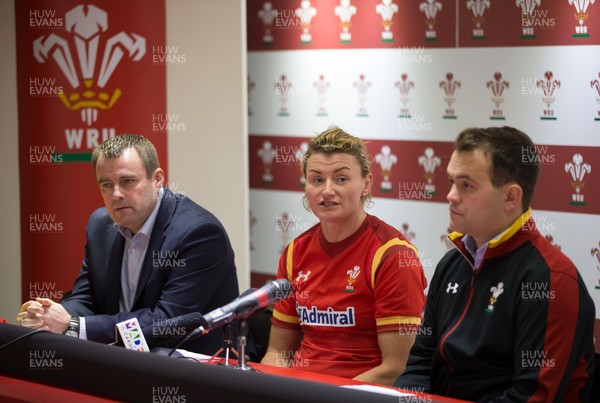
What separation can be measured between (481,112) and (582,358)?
2.51 m

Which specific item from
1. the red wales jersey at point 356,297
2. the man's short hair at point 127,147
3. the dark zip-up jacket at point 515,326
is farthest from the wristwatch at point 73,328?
the dark zip-up jacket at point 515,326

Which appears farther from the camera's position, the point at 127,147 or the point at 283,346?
the point at 127,147

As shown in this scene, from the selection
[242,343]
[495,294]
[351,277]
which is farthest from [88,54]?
[495,294]

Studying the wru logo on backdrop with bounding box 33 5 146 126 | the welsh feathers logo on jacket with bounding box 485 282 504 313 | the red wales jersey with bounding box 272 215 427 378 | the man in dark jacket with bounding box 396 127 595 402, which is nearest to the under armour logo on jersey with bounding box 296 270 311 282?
the red wales jersey with bounding box 272 215 427 378

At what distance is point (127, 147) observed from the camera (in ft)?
10.9

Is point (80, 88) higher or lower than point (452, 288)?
higher

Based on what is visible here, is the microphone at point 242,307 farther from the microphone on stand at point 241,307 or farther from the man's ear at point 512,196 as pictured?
the man's ear at point 512,196

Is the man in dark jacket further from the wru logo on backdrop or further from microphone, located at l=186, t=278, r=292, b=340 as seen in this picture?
the wru logo on backdrop

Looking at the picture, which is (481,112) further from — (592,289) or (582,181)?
(592,289)

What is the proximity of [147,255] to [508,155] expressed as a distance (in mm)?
1474

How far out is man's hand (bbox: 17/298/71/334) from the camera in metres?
2.97

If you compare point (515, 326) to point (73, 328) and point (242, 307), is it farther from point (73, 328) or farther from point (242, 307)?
point (73, 328)

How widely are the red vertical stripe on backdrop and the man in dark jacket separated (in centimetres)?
288

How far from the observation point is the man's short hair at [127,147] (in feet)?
10.8
